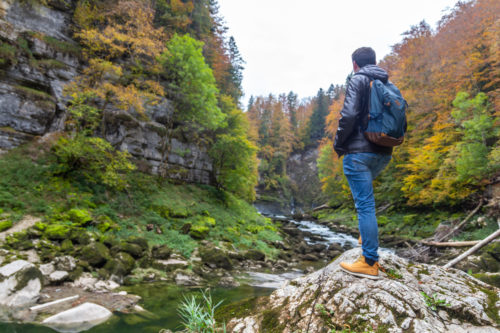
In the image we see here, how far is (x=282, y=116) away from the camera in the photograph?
52969 millimetres

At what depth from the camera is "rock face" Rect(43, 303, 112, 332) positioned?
414cm

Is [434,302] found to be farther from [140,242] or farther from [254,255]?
[254,255]

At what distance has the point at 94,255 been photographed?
698 cm

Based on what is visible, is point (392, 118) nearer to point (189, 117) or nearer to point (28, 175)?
point (28, 175)

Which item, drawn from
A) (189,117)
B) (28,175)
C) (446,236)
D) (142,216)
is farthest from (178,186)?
(446,236)

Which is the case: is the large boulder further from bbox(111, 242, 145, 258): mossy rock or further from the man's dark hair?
the man's dark hair

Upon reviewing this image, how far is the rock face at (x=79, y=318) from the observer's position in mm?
4137

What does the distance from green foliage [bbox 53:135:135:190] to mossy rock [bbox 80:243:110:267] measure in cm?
424

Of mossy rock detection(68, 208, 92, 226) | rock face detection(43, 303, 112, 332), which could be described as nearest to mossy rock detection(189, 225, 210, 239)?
mossy rock detection(68, 208, 92, 226)

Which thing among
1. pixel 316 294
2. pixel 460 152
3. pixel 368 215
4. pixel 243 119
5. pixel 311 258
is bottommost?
pixel 311 258

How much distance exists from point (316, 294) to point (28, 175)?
12355 mm

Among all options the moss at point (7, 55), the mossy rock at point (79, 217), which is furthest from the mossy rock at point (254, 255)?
the moss at point (7, 55)

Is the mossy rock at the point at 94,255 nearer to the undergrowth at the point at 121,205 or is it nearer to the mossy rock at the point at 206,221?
the undergrowth at the point at 121,205

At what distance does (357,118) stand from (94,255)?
777 cm
